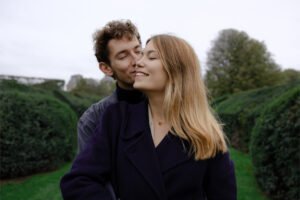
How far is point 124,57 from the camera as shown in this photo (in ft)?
9.08

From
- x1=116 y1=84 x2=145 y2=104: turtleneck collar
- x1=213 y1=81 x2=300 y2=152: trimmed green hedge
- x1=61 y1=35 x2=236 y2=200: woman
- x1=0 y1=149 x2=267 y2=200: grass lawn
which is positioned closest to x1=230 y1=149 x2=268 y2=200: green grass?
x1=0 y1=149 x2=267 y2=200: grass lawn

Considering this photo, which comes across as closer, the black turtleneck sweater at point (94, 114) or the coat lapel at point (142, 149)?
the coat lapel at point (142, 149)

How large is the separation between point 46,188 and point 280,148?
4.99m

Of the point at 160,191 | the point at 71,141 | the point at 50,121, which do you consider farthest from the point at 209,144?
the point at 71,141

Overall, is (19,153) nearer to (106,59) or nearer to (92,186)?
(106,59)

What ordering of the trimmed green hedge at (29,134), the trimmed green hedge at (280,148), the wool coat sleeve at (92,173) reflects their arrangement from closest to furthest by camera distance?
the wool coat sleeve at (92,173) → the trimmed green hedge at (280,148) → the trimmed green hedge at (29,134)

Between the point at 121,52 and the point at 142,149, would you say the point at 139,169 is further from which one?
the point at 121,52

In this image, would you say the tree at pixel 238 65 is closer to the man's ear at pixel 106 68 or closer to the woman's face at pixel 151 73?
the man's ear at pixel 106 68

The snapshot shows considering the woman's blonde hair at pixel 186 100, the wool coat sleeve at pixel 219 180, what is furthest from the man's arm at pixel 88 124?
the wool coat sleeve at pixel 219 180

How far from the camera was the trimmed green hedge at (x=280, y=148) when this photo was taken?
5207 mm

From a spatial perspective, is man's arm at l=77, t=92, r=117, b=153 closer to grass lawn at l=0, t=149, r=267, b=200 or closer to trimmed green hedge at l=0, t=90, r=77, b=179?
grass lawn at l=0, t=149, r=267, b=200

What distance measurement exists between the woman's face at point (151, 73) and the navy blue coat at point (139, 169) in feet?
0.69

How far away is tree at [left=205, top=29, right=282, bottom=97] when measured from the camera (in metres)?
38.2

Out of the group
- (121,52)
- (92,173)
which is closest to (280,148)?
(121,52)
